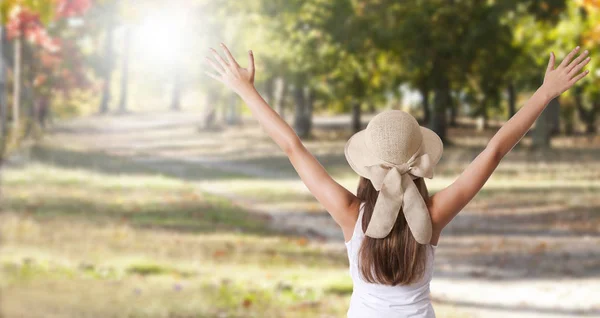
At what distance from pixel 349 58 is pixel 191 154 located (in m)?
1.71

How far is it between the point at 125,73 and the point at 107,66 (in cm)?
29

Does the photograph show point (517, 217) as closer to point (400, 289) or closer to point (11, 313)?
point (11, 313)

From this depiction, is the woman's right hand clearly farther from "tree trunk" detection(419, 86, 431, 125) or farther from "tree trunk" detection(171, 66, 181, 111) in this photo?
"tree trunk" detection(419, 86, 431, 125)

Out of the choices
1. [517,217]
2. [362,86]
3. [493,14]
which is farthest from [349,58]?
[517,217]

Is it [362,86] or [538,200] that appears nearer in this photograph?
[538,200]

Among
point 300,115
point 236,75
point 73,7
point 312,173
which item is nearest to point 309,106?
point 300,115

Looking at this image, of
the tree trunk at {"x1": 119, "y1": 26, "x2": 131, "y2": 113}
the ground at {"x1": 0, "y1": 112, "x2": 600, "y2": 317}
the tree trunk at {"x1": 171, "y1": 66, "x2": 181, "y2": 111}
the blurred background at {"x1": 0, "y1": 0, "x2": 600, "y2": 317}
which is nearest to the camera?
the ground at {"x1": 0, "y1": 112, "x2": 600, "y2": 317}

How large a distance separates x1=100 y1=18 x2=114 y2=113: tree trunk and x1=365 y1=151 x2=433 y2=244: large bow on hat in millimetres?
5346

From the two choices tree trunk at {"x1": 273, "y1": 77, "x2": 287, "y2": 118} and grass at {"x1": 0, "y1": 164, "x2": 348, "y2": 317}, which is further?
tree trunk at {"x1": 273, "y1": 77, "x2": 287, "y2": 118}

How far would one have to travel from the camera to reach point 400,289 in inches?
46.3

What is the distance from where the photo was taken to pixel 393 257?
117 centimetres

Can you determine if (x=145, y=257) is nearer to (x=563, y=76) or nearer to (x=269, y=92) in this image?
(x=563, y=76)

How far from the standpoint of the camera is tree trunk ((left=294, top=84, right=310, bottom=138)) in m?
9.01

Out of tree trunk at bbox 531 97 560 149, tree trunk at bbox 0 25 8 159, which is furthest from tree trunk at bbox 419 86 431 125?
tree trunk at bbox 0 25 8 159
